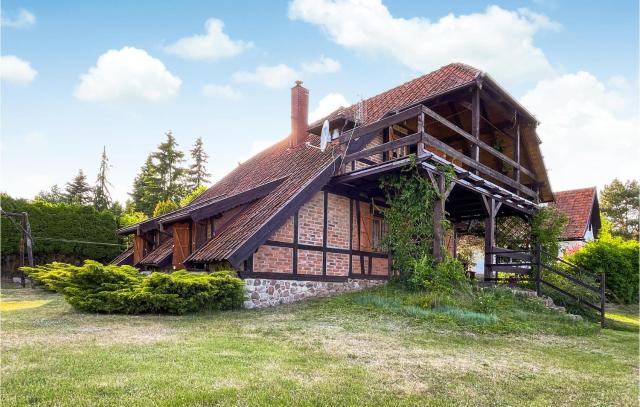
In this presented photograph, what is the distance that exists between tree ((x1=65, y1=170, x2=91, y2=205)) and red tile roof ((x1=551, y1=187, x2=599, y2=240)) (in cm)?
3804

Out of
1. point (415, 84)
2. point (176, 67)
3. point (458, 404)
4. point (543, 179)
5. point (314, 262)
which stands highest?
point (415, 84)

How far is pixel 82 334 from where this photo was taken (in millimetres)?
6121

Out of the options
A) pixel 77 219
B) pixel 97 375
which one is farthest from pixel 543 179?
pixel 77 219

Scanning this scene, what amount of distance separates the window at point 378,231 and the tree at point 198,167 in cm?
3124

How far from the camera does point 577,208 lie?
23109 millimetres

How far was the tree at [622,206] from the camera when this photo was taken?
39594 mm

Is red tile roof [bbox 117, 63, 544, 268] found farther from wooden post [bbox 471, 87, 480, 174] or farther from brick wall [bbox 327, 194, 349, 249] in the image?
brick wall [bbox 327, 194, 349, 249]

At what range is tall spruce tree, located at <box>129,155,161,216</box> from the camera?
36.6 meters

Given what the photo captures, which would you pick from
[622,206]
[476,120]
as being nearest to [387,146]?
[476,120]

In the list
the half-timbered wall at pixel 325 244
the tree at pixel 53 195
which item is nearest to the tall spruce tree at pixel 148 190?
the tree at pixel 53 195

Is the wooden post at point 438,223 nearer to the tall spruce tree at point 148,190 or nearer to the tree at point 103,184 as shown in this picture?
the tall spruce tree at point 148,190

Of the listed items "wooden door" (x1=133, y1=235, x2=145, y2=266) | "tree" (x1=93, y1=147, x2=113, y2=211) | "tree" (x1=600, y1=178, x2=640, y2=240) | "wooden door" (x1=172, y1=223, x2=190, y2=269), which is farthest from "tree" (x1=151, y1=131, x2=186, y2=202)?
"tree" (x1=600, y1=178, x2=640, y2=240)

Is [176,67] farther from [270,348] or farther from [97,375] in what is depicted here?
[97,375]

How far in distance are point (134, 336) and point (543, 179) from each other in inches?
545
